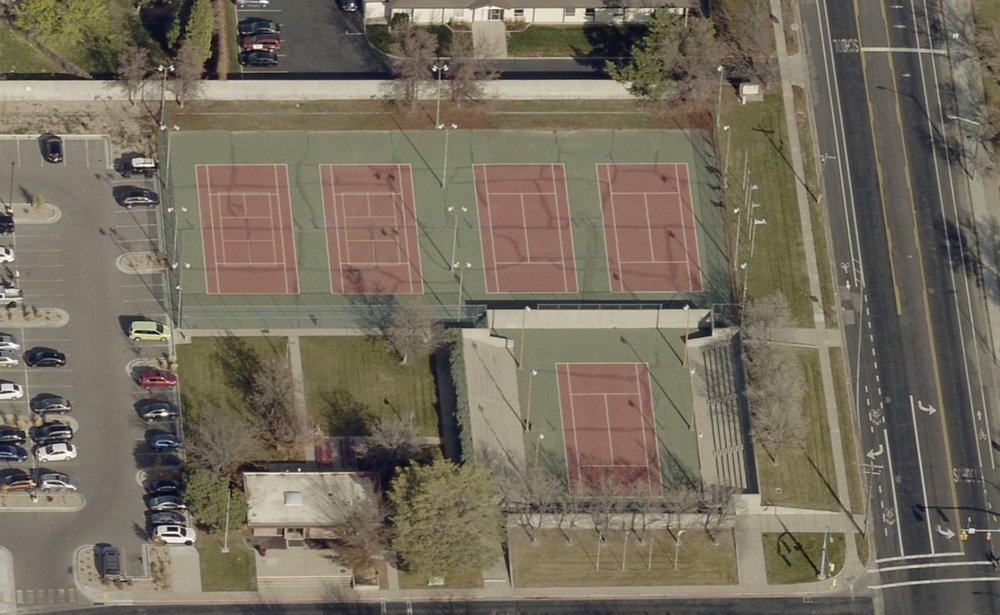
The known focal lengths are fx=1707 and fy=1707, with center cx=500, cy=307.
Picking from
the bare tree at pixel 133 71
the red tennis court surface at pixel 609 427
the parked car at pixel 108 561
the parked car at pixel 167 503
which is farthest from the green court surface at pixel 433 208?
the parked car at pixel 108 561

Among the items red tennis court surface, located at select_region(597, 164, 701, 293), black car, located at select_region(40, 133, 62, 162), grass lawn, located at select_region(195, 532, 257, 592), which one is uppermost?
black car, located at select_region(40, 133, 62, 162)

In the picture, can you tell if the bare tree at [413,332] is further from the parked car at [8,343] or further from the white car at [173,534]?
the parked car at [8,343]

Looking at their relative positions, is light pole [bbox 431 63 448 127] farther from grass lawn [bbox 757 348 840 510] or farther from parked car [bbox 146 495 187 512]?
grass lawn [bbox 757 348 840 510]

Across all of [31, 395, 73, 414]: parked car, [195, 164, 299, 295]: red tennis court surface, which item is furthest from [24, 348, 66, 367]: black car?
[195, 164, 299, 295]: red tennis court surface

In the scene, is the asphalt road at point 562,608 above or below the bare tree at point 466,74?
below

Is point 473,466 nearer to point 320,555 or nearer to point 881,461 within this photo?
point 320,555

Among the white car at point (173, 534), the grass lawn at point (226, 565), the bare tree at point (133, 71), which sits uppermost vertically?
the bare tree at point (133, 71)

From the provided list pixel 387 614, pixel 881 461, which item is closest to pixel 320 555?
pixel 387 614
